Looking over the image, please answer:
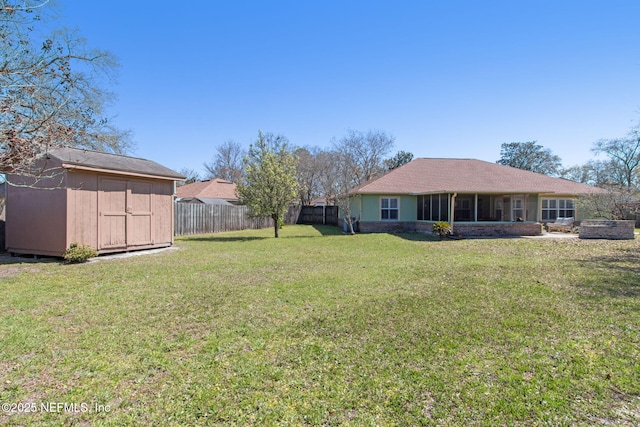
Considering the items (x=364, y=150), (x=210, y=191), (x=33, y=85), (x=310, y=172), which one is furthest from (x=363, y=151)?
(x=33, y=85)

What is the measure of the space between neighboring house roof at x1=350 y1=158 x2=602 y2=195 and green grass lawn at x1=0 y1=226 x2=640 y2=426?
1185 centimetres

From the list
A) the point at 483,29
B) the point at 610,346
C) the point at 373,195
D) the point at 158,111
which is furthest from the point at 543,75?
the point at 158,111

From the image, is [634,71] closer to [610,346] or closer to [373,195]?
[373,195]

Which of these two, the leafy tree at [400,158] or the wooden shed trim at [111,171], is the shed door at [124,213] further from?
the leafy tree at [400,158]


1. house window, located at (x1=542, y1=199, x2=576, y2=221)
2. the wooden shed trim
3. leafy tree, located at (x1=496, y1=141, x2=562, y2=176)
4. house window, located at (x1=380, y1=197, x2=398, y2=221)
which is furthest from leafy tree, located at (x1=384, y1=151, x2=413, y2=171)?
the wooden shed trim

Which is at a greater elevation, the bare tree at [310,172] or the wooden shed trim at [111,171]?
the bare tree at [310,172]

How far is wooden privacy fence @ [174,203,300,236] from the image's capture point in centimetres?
1767

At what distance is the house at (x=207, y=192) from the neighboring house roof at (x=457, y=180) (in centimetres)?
1342

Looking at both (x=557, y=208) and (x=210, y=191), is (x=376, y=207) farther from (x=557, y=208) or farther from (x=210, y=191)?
(x=210, y=191)

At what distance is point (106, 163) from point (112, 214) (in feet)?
4.88

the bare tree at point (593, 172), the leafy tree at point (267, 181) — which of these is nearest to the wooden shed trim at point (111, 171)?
the leafy tree at point (267, 181)

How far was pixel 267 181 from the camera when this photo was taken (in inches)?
627

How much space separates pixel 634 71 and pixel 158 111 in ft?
69.7

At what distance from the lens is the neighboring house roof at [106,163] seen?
8625 millimetres
